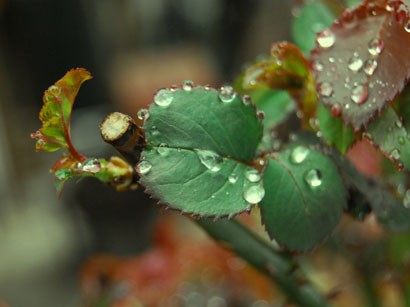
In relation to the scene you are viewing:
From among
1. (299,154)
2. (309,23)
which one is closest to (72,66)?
(309,23)

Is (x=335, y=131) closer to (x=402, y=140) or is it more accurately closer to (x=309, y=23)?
(x=402, y=140)

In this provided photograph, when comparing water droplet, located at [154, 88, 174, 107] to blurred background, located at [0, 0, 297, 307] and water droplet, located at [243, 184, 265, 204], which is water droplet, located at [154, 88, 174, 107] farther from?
blurred background, located at [0, 0, 297, 307]

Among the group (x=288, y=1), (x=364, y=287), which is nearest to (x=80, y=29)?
(x=288, y=1)

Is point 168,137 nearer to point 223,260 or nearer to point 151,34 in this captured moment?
point 223,260

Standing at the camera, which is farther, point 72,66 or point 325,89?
point 72,66

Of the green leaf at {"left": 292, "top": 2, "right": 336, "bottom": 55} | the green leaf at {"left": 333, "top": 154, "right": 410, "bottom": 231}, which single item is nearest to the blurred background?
the green leaf at {"left": 292, "top": 2, "right": 336, "bottom": 55}

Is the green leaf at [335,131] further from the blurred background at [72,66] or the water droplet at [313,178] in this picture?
the blurred background at [72,66]
